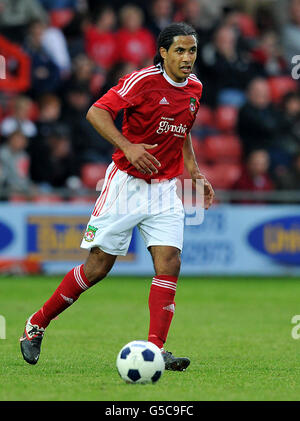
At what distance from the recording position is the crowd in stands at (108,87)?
14.3 metres

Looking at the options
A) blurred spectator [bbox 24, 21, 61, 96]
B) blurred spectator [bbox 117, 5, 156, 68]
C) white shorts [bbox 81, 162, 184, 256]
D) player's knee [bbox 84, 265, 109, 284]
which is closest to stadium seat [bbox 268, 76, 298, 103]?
blurred spectator [bbox 117, 5, 156, 68]

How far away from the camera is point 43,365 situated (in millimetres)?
6484

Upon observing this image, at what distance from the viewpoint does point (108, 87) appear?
14914 mm

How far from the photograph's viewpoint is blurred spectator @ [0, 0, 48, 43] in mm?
15898

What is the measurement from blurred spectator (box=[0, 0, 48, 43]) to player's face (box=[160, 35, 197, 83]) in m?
9.68

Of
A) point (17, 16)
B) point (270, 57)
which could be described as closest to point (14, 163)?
point (17, 16)

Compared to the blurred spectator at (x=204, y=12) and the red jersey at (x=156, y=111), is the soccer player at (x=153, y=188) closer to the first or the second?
the red jersey at (x=156, y=111)

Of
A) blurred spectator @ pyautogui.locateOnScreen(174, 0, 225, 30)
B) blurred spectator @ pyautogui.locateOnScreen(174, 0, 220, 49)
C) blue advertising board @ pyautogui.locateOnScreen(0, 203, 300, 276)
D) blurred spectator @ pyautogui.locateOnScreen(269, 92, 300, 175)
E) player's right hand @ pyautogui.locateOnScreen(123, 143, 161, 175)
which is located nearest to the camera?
player's right hand @ pyautogui.locateOnScreen(123, 143, 161, 175)

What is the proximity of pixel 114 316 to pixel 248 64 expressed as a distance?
839cm

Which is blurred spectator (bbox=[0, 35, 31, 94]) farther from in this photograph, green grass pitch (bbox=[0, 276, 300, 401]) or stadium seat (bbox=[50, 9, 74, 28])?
green grass pitch (bbox=[0, 276, 300, 401])

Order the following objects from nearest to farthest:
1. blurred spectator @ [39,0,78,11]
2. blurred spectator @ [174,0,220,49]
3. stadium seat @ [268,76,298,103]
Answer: blurred spectator @ [174,0,220,49], blurred spectator @ [39,0,78,11], stadium seat @ [268,76,298,103]

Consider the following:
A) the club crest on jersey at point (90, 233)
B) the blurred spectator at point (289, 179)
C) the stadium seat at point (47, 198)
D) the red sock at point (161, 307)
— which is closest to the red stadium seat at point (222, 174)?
the blurred spectator at point (289, 179)

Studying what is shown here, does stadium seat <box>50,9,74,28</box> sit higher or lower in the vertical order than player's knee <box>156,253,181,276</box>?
higher
